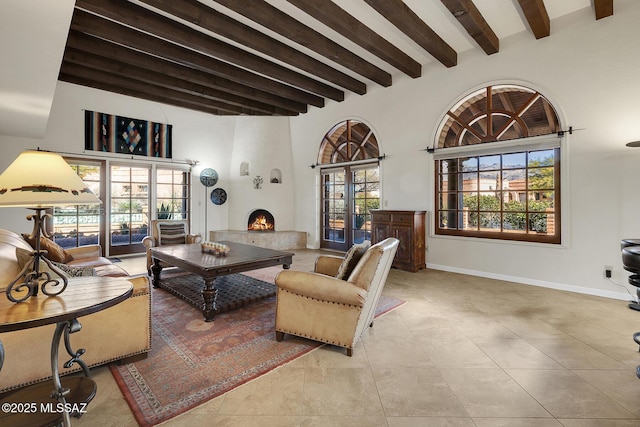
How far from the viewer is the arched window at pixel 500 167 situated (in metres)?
4.13

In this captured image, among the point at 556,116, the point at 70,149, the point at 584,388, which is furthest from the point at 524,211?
the point at 70,149

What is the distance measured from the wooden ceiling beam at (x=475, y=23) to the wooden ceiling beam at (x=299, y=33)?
1.65 metres

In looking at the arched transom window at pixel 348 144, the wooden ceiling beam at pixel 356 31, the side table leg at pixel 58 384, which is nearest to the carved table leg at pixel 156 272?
the side table leg at pixel 58 384

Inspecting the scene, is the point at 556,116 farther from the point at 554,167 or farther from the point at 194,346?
the point at 194,346

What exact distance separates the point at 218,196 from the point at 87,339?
5.88 meters

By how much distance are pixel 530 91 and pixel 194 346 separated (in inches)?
210

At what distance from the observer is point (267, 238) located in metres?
7.05

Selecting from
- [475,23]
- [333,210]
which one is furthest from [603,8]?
[333,210]

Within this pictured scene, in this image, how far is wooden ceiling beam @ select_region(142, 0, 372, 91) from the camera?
3.41 metres

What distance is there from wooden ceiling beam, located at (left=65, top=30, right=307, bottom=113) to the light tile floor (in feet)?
14.5

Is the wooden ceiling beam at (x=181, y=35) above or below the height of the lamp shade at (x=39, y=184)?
above

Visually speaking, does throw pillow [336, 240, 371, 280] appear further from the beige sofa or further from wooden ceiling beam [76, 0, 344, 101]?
wooden ceiling beam [76, 0, 344, 101]

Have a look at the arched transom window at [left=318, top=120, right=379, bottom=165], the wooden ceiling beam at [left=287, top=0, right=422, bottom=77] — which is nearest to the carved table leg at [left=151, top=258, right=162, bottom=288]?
the wooden ceiling beam at [left=287, top=0, right=422, bottom=77]

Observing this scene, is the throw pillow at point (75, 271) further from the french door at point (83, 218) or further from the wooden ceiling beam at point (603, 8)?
the wooden ceiling beam at point (603, 8)
